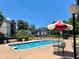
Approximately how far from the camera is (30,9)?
3593 inches

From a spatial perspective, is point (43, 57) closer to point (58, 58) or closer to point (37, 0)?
point (58, 58)

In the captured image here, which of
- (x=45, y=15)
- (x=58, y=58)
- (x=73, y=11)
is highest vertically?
(x=45, y=15)

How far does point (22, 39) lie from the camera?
35.0 meters

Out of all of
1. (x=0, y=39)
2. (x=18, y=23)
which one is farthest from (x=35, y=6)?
(x=0, y=39)

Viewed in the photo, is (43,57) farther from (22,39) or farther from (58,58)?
(22,39)

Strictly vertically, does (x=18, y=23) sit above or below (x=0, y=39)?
above

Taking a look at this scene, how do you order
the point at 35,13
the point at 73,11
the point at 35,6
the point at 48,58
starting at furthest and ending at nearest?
1. the point at 35,13
2. the point at 35,6
3. the point at 48,58
4. the point at 73,11

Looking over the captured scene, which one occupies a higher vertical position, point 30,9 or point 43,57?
point 30,9

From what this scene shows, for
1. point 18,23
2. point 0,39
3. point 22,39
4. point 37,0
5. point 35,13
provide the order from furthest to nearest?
point 35,13
point 37,0
point 18,23
point 22,39
point 0,39

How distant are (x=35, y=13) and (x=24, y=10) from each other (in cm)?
658

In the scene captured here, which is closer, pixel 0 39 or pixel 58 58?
pixel 58 58

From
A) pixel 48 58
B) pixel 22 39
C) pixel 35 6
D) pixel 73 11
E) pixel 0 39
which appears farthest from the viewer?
pixel 35 6

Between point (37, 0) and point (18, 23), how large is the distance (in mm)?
19734

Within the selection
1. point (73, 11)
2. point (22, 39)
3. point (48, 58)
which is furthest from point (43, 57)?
point (22, 39)
